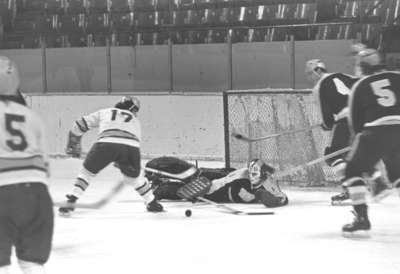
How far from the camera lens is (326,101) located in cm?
546

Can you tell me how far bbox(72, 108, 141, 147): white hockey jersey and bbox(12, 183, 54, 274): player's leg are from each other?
2.76m

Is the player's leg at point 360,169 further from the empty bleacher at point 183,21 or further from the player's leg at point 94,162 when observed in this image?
the empty bleacher at point 183,21

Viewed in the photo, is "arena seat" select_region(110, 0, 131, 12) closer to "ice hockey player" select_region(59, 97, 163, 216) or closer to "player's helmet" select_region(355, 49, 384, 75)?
"ice hockey player" select_region(59, 97, 163, 216)

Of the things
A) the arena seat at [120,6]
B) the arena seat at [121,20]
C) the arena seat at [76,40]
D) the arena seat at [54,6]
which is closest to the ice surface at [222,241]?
the arena seat at [76,40]

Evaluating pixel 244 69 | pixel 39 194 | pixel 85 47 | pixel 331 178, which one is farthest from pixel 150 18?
pixel 39 194

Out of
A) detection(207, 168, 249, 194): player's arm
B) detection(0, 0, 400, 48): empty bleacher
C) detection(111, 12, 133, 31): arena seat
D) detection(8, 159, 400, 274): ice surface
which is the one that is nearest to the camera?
detection(8, 159, 400, 274): ice surface

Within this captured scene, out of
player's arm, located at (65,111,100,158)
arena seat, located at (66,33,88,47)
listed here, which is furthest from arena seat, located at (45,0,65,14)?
player's arm, located at (65,111,100,158)

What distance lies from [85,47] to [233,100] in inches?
129

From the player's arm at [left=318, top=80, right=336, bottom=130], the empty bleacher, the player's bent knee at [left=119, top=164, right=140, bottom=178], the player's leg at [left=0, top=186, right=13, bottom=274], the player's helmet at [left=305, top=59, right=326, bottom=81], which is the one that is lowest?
the player's bent knee at [left=119, top=164, right=140, bottom=178]

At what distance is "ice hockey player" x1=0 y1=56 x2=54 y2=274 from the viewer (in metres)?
Result: 2.75

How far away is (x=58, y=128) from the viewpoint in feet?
30.2

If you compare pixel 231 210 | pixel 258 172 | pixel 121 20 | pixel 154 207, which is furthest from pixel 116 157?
pixel 121 20

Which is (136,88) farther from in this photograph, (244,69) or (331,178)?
(331,178)

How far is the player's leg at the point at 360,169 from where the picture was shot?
439 cm
